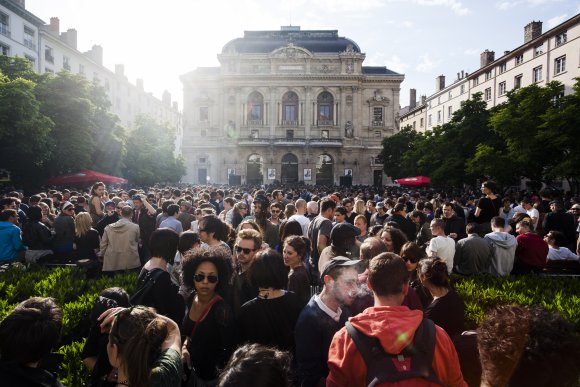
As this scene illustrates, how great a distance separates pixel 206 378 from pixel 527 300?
4346 millimetres

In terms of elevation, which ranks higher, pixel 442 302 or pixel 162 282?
pixel 162 282

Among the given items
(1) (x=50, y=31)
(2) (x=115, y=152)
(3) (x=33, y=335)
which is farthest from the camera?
(1) (x=50, y=31)

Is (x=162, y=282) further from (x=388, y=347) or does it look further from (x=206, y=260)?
(x=388, y=347)

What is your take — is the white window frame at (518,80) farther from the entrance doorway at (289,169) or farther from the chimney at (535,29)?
the entrance doorway at (289,169)

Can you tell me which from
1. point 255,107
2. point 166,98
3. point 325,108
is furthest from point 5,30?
point 166,98

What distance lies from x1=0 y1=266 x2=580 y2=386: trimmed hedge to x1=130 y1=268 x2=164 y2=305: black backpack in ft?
3.28

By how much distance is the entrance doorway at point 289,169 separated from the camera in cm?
6131

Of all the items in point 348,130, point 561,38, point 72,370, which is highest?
point 561,38

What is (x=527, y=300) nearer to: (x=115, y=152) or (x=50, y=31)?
(x=115, y=152)

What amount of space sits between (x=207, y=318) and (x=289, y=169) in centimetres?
5826

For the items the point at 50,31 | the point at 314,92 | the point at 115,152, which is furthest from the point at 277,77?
the point at 115,152

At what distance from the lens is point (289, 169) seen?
2424 inches

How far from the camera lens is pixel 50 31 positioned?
45312 millimetres

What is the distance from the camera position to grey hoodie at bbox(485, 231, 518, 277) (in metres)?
7.13
